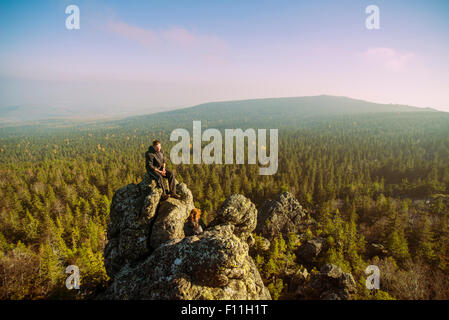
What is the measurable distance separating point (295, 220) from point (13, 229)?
7319 centimetres

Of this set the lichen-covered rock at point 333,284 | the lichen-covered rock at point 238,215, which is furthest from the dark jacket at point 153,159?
the lichen-covered rock at point 333,284

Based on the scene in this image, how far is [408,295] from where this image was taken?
2230 cm

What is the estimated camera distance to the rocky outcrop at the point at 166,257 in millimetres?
9133

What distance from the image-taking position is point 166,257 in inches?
392

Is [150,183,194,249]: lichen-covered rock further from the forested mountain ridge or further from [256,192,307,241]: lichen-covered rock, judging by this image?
[256,192,307,241]: lichen-covered rock

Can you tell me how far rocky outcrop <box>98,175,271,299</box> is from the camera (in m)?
9.13

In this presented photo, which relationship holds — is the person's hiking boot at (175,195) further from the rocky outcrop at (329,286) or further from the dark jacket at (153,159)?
the rocky outcrop at (329,286)

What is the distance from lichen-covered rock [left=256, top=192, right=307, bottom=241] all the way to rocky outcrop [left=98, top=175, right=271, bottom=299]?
42287 mm

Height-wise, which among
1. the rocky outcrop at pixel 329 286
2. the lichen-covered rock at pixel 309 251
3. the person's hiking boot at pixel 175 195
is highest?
the person's hiking boot at pixel 175 195

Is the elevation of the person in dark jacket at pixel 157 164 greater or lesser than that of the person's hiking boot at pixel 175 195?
greater

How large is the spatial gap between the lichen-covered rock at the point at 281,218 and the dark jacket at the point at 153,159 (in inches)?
1727

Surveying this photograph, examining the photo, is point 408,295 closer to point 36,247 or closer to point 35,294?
point 35,294

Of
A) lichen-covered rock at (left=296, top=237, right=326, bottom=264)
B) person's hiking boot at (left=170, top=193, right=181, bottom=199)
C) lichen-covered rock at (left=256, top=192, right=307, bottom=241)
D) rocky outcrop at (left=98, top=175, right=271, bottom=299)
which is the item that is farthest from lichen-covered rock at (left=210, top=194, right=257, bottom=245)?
lichen-covered rock at (left=256, top=192, right=307, bottom=241)
